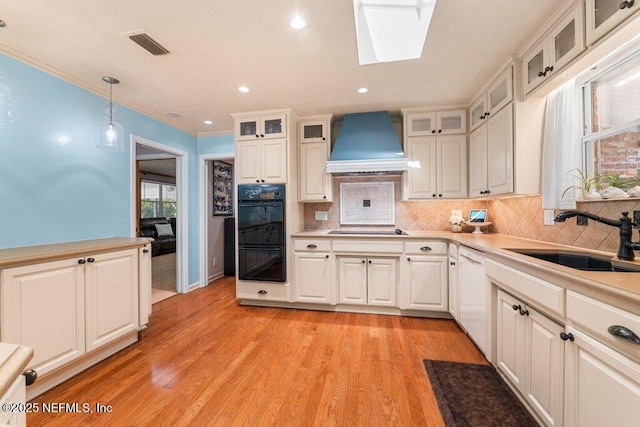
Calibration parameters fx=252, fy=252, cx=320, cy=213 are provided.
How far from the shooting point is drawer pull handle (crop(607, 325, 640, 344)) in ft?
2.72

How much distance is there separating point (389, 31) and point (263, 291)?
3.01 metres

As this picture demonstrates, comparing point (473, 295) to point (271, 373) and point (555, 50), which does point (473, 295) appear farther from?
point (555, 50)

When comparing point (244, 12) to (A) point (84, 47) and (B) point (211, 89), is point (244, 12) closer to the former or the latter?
(B) point (211, 89)

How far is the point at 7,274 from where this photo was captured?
58.1 inches

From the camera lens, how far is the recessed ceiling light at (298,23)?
5.41ft

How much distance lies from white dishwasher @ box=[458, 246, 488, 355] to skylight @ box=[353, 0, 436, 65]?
1.75m

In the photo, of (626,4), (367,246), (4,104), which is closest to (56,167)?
(4,104)

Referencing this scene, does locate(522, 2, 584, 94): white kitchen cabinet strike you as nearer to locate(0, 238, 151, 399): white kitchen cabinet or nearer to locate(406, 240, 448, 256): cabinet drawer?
locate(406, 240, 448, 256): cabinet drawer

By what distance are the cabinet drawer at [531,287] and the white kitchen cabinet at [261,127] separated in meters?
2.53

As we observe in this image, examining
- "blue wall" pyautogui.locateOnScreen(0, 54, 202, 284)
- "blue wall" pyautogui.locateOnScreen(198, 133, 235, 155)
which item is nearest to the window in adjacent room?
"blue wall" pyautogui.locateOnScreen(198, 133, 235, 155)

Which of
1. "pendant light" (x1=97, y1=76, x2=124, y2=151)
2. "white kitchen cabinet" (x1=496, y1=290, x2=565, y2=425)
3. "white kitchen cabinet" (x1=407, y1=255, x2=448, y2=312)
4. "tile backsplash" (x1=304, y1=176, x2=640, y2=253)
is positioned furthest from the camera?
"white kitchen cabinet" (x1=407, y1=255, x2=448, y2=312)

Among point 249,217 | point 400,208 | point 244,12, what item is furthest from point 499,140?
point 249,217

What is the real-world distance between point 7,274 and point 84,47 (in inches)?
66.7

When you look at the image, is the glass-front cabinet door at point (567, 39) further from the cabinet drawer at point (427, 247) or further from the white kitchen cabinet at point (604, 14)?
the cabinet drawer at point (427, 247)
